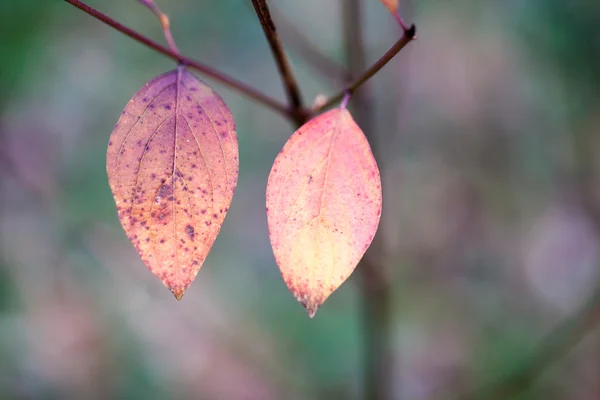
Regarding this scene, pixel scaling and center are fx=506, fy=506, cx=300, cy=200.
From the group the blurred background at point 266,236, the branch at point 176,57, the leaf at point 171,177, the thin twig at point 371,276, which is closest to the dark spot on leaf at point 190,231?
the leaf at point 171,177

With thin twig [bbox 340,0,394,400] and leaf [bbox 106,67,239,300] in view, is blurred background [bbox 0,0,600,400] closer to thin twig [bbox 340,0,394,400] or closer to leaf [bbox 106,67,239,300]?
thin twig [bbox 340,0,394,400]

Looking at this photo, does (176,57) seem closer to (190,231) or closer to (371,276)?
(190,231)

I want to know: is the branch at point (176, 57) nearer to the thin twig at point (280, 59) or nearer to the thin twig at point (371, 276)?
the thin twig at point (280, 59)

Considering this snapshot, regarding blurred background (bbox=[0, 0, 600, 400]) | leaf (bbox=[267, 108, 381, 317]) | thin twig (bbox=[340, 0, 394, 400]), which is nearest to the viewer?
leaf (bbox=[267, 108, 381, 317])

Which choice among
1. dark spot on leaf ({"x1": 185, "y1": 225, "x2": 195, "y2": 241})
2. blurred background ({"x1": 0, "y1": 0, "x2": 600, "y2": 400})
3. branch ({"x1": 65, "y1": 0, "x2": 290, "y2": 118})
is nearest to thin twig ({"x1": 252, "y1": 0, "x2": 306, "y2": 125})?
branch ({"x1": 65, "y1": 0, "x2": 290, "y2": 118})

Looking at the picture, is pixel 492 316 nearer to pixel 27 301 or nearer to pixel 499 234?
pixel 499 234

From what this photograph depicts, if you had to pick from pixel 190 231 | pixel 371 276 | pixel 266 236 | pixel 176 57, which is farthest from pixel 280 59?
pixel 266 236
